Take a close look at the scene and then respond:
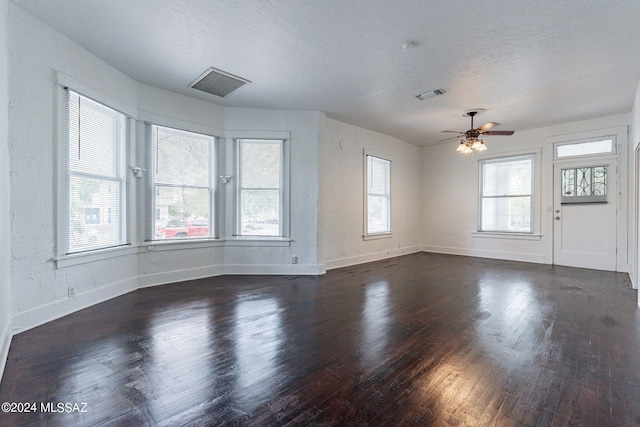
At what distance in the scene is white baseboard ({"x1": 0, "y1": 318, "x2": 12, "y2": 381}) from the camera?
2178 millimetres

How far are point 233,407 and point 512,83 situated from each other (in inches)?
191

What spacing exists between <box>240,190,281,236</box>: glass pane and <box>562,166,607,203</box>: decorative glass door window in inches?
229

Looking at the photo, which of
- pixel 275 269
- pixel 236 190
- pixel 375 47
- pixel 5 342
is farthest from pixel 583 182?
pixel 5 342

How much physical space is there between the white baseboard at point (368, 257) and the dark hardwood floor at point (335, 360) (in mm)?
1868

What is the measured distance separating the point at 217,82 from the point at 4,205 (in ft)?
8.76

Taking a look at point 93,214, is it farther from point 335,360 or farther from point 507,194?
point 507,194

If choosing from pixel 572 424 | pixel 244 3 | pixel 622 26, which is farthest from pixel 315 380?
pixel 622 26

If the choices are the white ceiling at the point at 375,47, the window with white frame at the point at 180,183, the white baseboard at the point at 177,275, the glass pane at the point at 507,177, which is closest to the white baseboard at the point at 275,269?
the white baseboard at the point at 177,275

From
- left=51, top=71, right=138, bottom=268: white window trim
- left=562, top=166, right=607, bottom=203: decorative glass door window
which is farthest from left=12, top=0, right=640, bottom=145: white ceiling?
left=562, top=166, right=607, bottom=203: decorative glass door window

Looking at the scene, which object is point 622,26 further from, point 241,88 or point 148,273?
point 148,273

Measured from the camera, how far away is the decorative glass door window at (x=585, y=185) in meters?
5.74

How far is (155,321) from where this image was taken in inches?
122

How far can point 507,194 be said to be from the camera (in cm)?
698

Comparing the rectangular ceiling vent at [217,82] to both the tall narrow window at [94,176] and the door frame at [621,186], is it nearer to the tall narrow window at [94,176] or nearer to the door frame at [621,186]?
the tall narrow window at [94,176]
